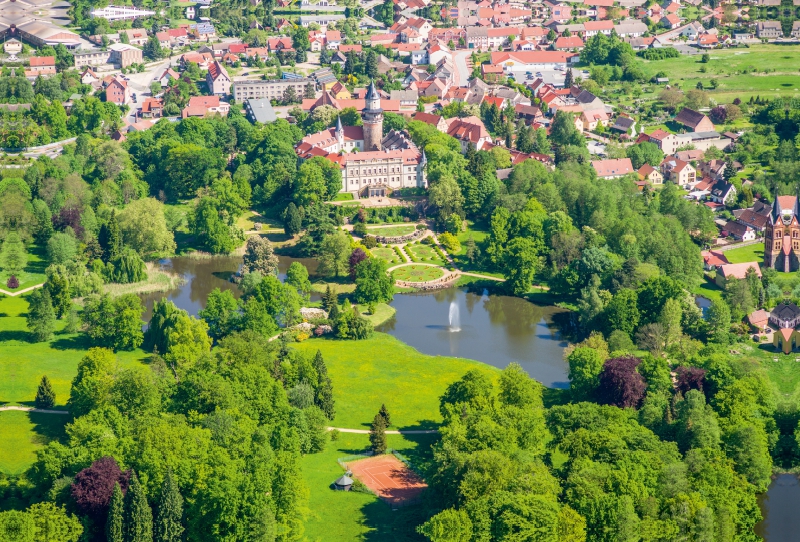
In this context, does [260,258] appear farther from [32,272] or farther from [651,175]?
[651,175]

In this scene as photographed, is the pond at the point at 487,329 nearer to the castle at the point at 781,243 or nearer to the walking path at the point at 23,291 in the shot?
the castle at the point at 781,243

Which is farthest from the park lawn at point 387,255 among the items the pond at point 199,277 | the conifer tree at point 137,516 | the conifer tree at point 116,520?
the conifer tree at point 116,520

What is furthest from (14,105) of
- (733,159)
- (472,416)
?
(472,416)

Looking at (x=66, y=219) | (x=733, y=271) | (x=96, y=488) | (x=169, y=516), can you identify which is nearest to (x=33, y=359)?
(x=96, y=488)

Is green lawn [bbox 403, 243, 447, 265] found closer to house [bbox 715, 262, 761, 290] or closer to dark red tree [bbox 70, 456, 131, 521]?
house [bbox 715, 262, 761, 290]

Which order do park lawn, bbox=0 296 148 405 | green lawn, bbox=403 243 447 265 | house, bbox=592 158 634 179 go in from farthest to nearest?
1. house, bbox=592 158 634 179
2. green lawn, bbox=403 243 447 265
3. park lawn, bbox=0 296 148 405

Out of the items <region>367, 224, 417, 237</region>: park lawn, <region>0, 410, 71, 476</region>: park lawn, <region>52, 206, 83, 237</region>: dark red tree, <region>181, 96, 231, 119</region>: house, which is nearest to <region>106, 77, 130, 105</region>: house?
<region>181, 96, 231, 119</region>: house

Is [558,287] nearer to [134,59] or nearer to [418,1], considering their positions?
[134,59]
